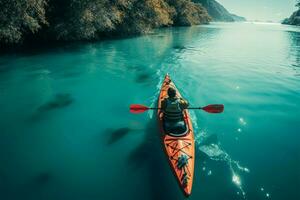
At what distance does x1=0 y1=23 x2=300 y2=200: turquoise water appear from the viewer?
642 cm

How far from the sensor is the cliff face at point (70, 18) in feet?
54.9

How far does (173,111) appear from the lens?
301 inches

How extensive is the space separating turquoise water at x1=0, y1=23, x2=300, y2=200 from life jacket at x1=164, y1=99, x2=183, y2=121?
124 cm

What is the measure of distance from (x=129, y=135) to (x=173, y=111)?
2.30 meters

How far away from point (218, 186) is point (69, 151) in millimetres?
5292

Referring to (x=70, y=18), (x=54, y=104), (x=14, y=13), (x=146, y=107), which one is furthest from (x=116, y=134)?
(x=70, y=18)

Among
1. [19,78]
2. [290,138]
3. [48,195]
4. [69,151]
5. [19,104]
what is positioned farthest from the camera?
[19,78]

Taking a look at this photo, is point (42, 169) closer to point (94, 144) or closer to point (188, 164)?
point (94, 144)

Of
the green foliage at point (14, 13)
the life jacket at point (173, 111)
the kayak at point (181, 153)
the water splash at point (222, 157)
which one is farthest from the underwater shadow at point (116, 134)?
the green foliage at point (14, 13)

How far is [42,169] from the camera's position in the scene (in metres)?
6.96

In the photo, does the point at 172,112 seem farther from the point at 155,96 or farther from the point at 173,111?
the point at 155,96

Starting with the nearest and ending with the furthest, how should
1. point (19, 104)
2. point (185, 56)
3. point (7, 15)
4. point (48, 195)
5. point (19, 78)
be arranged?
point (48, 195)
point (19, 104)
point (19, 78)
point (7, 15)
point (185, 56)

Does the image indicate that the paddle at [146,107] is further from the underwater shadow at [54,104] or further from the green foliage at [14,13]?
the green foliage at [14,13]

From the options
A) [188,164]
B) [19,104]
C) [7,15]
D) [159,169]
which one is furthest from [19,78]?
[188,164]
